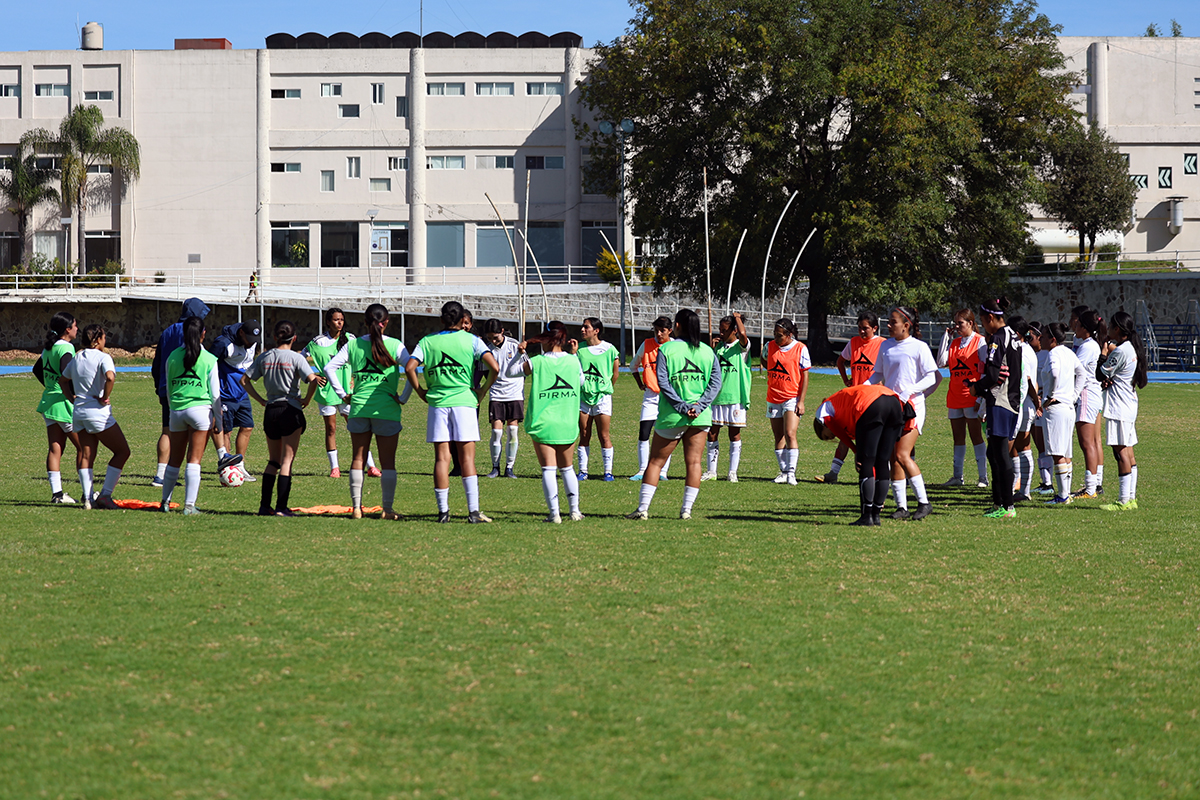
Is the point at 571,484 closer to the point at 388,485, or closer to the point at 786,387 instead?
the point at 388,485

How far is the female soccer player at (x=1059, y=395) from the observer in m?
11.5

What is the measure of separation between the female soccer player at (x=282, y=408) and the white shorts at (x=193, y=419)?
491 mm

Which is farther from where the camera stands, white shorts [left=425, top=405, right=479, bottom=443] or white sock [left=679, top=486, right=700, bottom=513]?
white sock [left=679, top=486, right=700, bottom=513]

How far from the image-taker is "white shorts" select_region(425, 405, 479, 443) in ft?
32.4

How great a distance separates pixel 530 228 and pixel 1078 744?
2223 inches

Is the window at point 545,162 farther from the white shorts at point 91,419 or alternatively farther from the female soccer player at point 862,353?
the white shorts at point 91,419

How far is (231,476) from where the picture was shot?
43.2 ft

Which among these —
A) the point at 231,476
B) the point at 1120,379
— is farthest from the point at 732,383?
the point at 231,476

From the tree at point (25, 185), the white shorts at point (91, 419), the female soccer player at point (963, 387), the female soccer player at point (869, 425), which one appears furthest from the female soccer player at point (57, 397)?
the tree at point (25, 185)

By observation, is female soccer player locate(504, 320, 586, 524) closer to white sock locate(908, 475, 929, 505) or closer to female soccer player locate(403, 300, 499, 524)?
female soccer player locate(403, 300, 499, 524)

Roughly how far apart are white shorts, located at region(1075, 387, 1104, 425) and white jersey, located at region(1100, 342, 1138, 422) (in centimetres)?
32

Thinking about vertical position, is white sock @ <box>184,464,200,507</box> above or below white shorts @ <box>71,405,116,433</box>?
below

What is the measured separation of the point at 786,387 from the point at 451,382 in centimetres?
515

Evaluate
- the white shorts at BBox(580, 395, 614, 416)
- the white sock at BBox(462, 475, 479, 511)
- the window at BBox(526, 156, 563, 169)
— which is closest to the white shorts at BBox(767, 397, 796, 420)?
the white shorts at BBox(580, 395, 614, 416)
